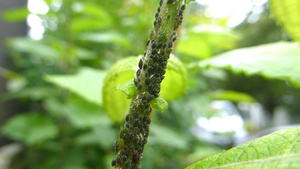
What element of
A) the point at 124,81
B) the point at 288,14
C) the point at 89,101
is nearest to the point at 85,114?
the point at 89,101

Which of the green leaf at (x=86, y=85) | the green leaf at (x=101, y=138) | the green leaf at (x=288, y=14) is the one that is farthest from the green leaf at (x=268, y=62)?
the green leaf at (x=101, y=138)

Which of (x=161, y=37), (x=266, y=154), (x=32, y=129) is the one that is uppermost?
(x=32, y=129)

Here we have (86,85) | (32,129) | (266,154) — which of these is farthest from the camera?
(32,129)

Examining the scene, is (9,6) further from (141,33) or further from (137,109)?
(137,109)

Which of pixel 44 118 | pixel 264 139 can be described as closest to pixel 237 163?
pixel 264 139

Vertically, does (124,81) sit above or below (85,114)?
below

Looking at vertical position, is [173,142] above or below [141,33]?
below

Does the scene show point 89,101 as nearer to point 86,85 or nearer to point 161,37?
point 86,85

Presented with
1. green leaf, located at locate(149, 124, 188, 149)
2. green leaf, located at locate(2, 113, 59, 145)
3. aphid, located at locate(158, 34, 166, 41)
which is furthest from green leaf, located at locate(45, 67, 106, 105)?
green leaf, located at locate(2, 113, 59, 145)
